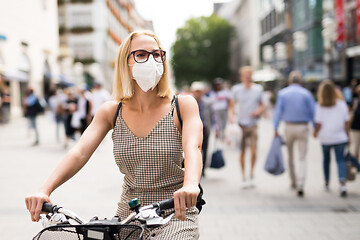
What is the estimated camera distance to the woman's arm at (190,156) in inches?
80.7

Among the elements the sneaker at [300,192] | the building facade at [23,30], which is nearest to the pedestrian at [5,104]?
the building facade at [23,30]

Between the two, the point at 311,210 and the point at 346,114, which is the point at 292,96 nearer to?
the point at 346,114

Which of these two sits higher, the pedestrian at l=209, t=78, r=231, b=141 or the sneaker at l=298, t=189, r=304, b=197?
the pedestrian at l=209, t=78, r=231, b=141

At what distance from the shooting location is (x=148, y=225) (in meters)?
2.01

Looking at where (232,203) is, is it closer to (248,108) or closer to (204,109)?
(248,108)

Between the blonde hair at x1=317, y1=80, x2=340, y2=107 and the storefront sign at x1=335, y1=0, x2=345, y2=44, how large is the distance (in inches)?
652

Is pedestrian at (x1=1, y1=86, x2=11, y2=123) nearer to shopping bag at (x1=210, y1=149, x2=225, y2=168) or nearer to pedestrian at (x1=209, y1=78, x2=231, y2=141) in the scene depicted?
pedestrian at (x1=209, y1=78, x2=231, y2=141)

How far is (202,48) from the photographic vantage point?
6744 centimetres

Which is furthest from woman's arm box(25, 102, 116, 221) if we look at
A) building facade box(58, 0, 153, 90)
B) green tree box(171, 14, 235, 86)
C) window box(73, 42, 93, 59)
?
green tree box(171, 14, 235, 86)

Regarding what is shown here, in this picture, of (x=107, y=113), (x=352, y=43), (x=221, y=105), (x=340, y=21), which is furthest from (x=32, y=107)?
(x=352, y=43)

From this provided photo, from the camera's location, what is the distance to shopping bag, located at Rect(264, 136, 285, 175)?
7.50 m

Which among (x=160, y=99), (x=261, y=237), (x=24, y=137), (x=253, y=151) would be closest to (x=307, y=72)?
(x=24, y=137)

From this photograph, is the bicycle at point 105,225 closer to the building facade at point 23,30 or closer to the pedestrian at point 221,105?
the building facade at point 23,30

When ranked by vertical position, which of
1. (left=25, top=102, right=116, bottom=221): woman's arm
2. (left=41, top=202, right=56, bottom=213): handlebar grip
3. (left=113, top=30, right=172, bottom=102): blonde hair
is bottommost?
(left=41, top=202, right=56, bottom=213): handlebar grip
